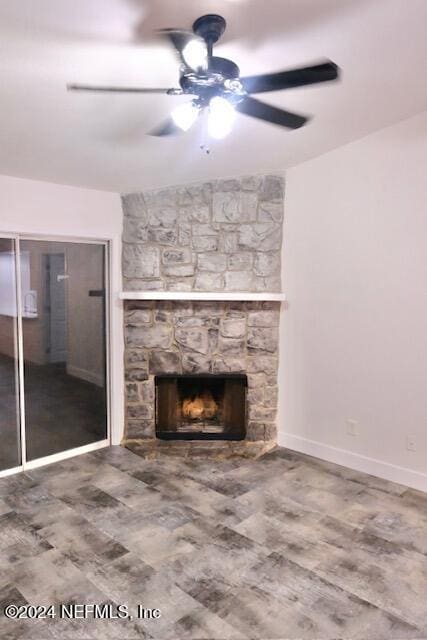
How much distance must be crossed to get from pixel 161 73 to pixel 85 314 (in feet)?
7.55

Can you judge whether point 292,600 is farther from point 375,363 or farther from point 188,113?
point 188,113

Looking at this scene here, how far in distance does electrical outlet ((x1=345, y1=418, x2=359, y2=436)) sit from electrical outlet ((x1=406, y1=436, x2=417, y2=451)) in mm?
405

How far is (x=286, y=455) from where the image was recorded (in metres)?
3.94

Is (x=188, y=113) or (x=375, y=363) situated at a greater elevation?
(x=188, y=113)

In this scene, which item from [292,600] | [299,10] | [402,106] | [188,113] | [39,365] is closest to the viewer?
[299,10]

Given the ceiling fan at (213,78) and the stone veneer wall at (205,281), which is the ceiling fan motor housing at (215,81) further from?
the stone veneer wall at (205,281)

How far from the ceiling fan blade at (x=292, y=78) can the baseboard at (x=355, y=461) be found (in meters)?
2.78

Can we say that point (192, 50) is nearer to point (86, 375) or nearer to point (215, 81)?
point (215, 81)

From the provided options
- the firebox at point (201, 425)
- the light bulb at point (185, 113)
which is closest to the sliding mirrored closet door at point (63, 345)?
the firebox at point (201, 425)

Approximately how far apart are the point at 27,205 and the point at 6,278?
0.59 meters

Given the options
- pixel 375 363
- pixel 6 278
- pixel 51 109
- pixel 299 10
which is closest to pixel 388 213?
pixel 375 363

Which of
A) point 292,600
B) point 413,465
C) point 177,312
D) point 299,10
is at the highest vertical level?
point 299,10

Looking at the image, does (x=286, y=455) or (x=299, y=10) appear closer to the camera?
(x=299, y=10)

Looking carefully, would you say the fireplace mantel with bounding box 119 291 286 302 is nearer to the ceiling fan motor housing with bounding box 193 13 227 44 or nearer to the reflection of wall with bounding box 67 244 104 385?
the reflection of wall with bounding box 67 244 104 385
